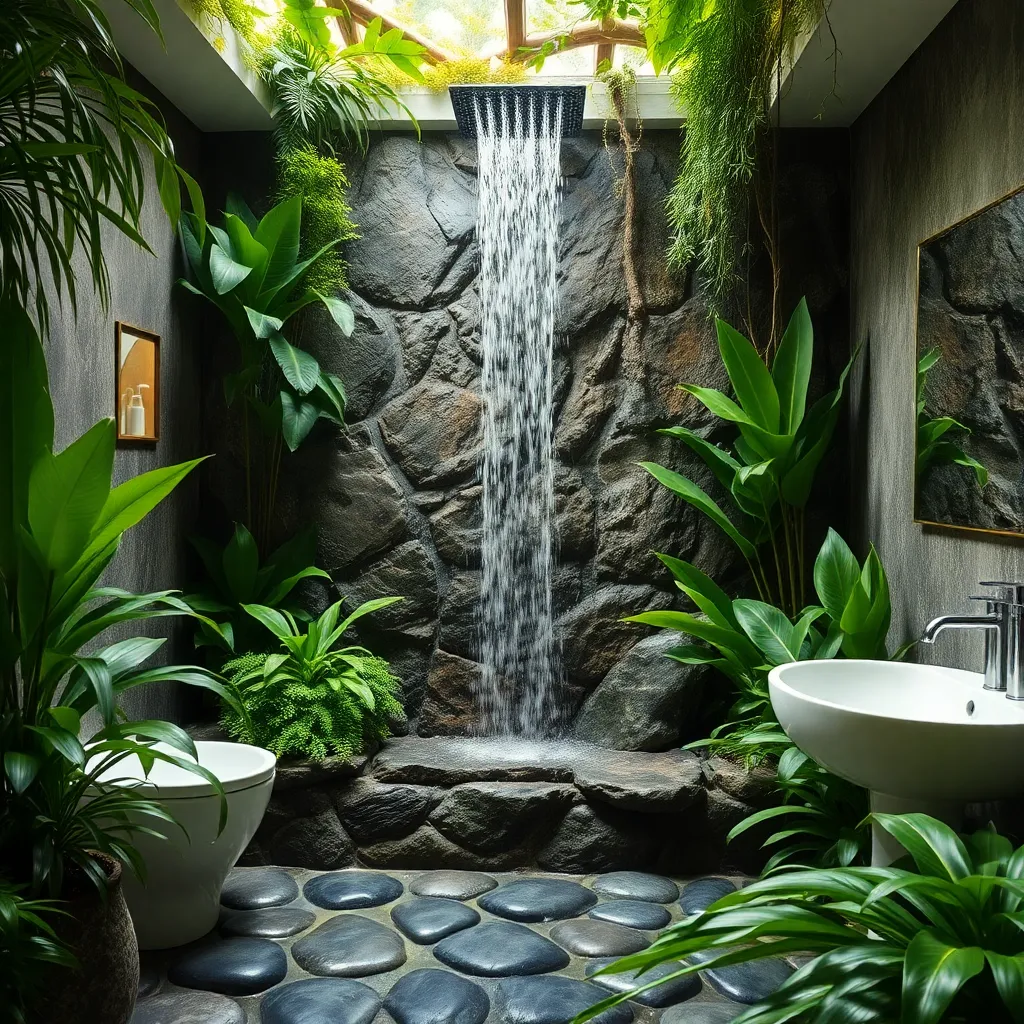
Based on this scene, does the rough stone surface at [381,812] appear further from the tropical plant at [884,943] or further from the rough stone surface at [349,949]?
the tropical plant at [884,943]

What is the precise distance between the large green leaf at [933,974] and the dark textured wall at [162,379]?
7.37 feet

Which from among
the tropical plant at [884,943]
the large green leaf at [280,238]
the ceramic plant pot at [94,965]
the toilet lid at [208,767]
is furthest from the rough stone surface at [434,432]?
the tropical plant at [884,943]

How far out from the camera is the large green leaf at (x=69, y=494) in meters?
1.72

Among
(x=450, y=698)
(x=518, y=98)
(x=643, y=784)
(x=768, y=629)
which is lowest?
(x=643, y=784)

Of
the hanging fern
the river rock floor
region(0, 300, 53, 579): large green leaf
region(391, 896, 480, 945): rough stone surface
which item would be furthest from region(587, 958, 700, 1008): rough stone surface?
the hanging fern

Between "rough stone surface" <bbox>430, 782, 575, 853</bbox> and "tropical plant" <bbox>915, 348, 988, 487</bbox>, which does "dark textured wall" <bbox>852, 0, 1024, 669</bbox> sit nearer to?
"tropical plant" <bbox>915, 348, 988, 487</bbox>

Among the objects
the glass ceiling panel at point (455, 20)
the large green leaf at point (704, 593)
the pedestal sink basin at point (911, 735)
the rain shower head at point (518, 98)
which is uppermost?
the glass ceiling panel at point (455, 20)

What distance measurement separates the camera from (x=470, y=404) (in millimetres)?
3635

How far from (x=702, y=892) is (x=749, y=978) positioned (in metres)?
0.53

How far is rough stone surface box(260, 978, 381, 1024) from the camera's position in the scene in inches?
80.7

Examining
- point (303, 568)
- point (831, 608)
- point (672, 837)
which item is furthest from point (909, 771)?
Result: point (303, 568)

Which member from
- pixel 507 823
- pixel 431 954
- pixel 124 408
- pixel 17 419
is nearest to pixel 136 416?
pixel 124 408

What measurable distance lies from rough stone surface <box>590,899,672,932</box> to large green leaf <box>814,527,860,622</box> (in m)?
0.94

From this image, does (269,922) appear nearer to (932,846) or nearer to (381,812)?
(381,812)
